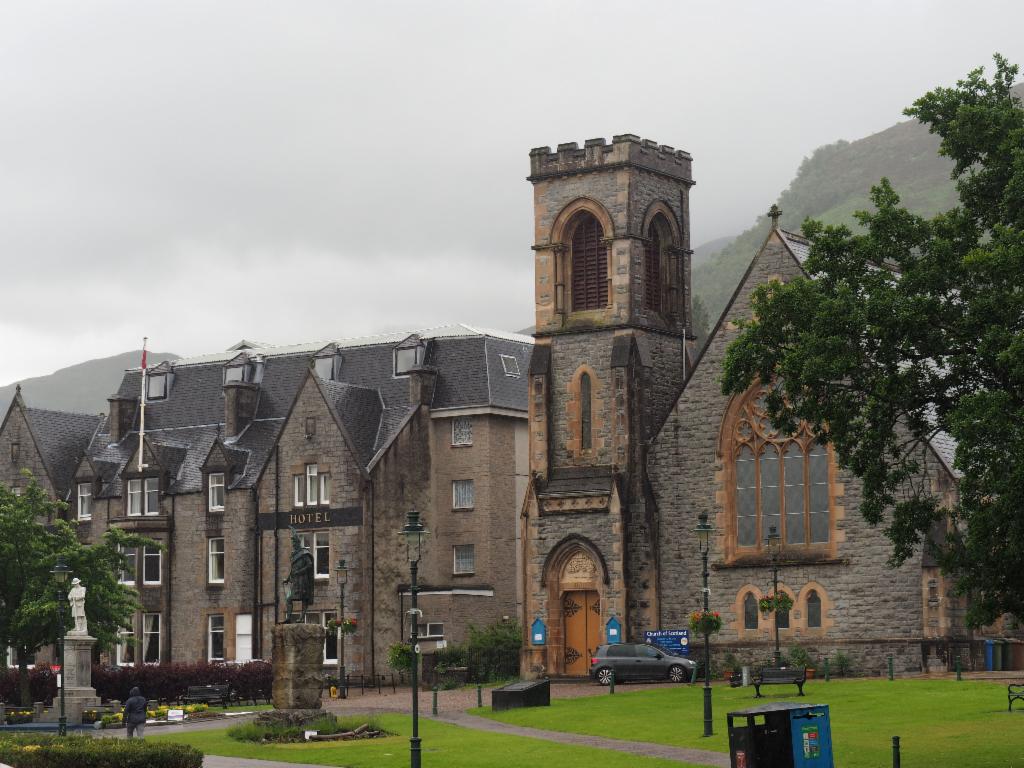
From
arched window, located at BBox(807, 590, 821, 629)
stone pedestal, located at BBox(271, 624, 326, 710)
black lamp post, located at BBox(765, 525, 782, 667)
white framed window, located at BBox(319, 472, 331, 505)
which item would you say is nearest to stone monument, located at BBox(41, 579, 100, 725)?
stone pedestal, located at BBox(271, 624, 326, 710)

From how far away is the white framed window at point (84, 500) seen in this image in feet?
269

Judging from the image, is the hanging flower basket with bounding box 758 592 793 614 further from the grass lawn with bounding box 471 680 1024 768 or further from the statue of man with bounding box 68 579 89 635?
the statue of man with bounding box 68 579 89 635

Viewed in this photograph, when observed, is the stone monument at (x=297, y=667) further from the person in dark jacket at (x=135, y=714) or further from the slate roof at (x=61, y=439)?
the slate roof at (x=61, y=439)

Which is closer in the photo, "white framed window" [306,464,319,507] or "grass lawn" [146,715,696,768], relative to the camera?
"grass lawn" [146,715,696,768]

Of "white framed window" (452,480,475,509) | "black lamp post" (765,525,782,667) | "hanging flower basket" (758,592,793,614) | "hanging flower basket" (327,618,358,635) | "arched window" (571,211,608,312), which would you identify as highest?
"arched window" (571,211,608,312)

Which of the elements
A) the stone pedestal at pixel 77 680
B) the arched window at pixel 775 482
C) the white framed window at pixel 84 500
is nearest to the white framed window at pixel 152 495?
the white framed window at pixel 84 500

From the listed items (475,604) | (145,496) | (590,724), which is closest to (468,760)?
(590,724)

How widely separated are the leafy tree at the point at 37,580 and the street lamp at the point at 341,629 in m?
8.11

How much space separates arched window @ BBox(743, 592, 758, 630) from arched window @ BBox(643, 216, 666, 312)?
11.6 meters

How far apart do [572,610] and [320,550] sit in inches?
555

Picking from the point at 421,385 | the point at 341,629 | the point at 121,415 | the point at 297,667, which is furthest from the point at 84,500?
the point at 297,667

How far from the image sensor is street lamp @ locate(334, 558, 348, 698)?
211 feet

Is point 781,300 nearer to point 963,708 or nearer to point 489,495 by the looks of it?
point 963,708

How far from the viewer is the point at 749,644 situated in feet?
196
